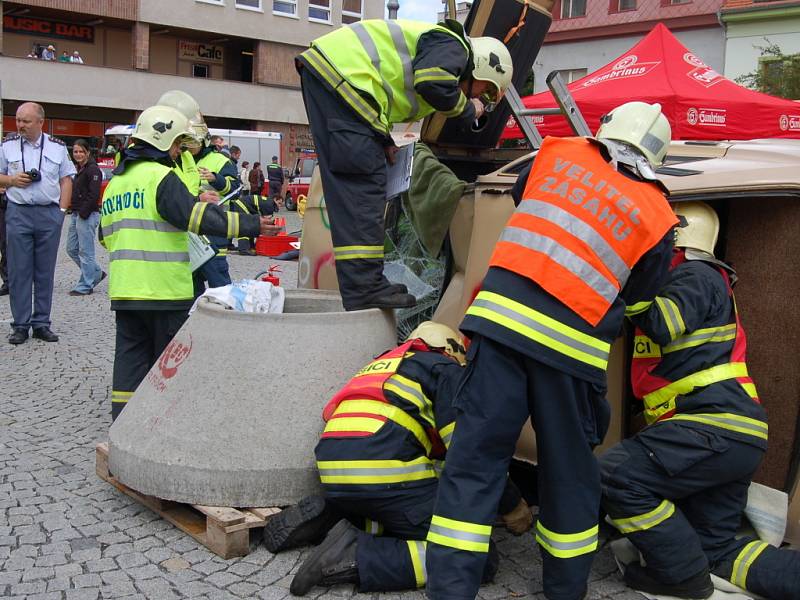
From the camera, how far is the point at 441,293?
4461 millimetres

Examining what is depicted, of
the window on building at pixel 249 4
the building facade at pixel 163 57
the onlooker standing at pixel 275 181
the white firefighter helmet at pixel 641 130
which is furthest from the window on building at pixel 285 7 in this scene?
the white firefighter helmet at pixel 641 130

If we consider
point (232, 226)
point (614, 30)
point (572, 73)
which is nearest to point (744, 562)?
point (232, 226)

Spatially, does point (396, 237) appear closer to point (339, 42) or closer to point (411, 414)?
point (339, 42)

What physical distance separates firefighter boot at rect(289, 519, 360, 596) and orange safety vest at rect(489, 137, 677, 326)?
1108mm

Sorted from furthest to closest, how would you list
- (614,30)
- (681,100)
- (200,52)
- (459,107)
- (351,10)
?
(351,10)
(200,52)
(614,30)
(681,100)
(459,107)

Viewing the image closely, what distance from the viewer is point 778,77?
62.6 ft

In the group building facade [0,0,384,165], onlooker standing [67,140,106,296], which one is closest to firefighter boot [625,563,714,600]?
onlooker standing [67,140,106,296]

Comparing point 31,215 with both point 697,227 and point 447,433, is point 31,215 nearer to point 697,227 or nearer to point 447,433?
point 447,433

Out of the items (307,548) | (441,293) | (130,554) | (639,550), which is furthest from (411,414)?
(441,293)

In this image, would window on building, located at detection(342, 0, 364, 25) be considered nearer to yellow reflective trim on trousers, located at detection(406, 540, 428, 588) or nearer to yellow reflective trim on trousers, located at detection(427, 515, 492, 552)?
yellow reflective trim on trousers, located at detection(406, 540, 428, 588)

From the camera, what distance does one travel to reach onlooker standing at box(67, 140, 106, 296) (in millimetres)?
9156

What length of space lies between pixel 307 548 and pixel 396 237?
221cm

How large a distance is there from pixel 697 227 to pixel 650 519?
3.62 ft

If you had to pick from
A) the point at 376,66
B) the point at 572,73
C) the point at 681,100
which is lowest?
the point at 376,66
